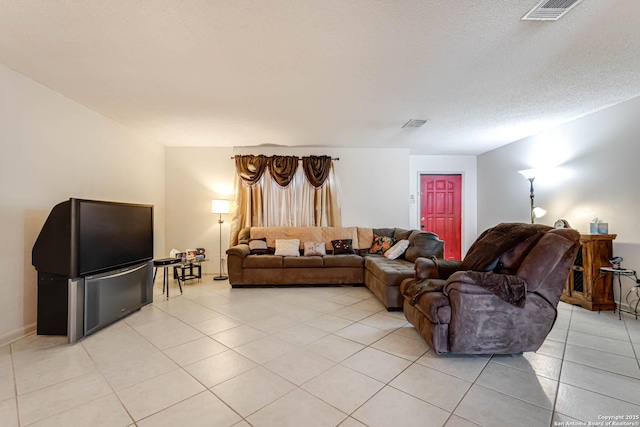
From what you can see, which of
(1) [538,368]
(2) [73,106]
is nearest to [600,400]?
(1) [538,368]

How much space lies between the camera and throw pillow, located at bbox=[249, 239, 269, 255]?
4631mm

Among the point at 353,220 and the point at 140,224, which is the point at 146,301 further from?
the point at 353,220

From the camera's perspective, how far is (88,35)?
1970 millimetres

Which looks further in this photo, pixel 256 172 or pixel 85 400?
pixel 256 172

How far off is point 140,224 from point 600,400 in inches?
169

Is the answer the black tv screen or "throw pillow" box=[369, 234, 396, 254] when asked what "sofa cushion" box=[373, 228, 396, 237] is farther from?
the black tv screen

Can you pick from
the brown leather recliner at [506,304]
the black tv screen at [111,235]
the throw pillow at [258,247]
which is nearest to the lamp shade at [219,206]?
the throw pillow at [258,247]

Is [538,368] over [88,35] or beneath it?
beneath

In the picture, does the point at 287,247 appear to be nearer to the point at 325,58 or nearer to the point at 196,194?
the point at 196,194

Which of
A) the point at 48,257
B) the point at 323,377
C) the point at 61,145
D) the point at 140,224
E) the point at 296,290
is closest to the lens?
the point at 323,377

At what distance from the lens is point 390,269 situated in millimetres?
3443

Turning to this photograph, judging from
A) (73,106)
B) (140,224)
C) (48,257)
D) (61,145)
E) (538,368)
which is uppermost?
(73,106)

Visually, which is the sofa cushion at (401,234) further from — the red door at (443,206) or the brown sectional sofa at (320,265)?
the red door at (443,206)

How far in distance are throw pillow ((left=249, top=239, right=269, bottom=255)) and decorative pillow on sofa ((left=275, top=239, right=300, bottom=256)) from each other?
237 millimetres
